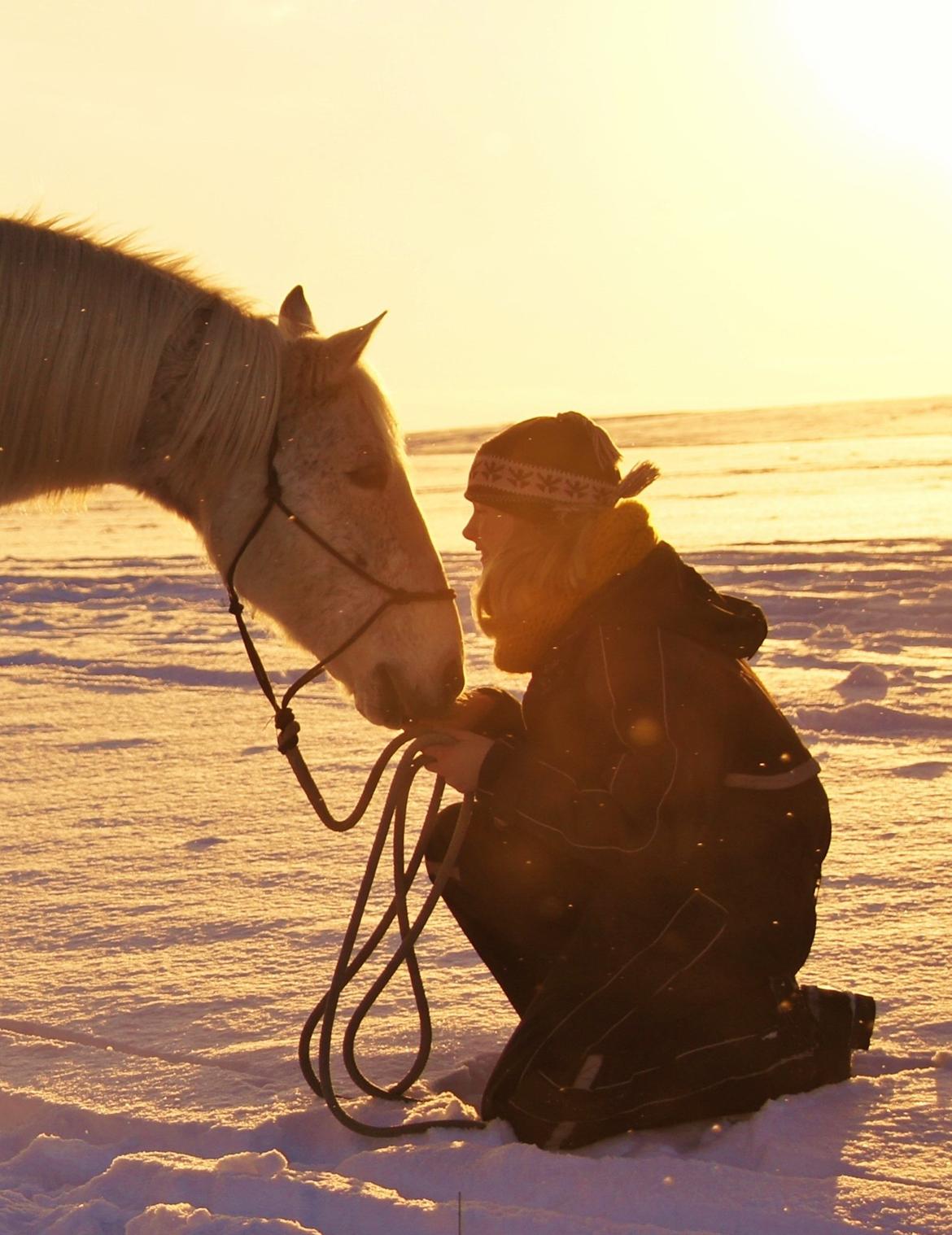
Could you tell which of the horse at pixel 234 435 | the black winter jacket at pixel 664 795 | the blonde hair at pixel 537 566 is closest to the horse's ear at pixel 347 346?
the horse at pixel 234 435

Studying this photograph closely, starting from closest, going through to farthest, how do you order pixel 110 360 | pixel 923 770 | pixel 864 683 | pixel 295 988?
pixel 110 360 → pixel 295 988 → pixel 923 770 → pixel 864 683

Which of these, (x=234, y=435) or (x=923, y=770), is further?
(x=923, y=770)

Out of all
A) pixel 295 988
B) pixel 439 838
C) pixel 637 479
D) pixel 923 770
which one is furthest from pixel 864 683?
pixel 637 479

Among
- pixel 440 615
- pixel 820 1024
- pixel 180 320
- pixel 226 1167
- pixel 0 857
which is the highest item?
pixel 180 320

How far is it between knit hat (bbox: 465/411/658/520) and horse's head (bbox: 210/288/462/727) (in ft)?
0.82

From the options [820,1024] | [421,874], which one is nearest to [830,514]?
[421,874]

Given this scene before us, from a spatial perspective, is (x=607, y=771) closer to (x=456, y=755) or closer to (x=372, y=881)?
(x=456, y=755)

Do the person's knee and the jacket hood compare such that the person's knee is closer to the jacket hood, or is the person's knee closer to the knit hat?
the jacket hood

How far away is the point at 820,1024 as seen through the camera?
8.84 ft

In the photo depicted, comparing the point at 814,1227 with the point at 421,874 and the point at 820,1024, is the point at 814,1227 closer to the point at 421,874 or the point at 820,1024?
the point at 820,1024

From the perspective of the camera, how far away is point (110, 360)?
266 cm

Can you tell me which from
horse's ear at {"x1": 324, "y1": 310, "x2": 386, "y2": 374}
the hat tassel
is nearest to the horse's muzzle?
the hat tassel

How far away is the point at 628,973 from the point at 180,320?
5.08 feet

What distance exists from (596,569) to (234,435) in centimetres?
79
